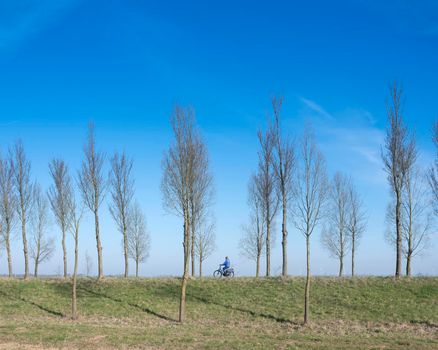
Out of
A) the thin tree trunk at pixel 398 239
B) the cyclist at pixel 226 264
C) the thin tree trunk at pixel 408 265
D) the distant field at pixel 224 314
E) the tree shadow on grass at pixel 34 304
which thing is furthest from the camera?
the cyclist at pixel 226 264

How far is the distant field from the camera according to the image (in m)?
16.5

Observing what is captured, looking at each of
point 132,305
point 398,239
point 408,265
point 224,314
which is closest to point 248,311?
point 224,314

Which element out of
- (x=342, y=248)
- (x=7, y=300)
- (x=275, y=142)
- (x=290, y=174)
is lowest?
(x=7, y=300)

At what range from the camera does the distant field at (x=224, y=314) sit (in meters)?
16.5

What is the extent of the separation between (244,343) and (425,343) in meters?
6.40

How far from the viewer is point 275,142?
3025cm

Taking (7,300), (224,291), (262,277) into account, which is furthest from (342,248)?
(7,300)

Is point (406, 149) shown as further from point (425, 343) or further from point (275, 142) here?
point (425, 343)

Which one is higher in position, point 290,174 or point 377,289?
point 290,174

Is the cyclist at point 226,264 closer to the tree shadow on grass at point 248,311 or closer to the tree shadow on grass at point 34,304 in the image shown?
the tree shadow on grass at point 248,311

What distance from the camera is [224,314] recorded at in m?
23.6

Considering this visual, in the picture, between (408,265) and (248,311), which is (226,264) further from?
(408,265)

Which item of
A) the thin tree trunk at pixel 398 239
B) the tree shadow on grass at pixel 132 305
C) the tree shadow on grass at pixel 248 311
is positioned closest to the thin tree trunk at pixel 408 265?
the thin tree trunk at pixel 398 239

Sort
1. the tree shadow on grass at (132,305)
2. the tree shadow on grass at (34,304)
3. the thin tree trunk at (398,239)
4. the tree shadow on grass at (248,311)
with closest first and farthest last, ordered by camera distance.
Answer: the tree shadow on grass at (248,311) → the tree shadow on grass at (132,305) → the tree shadow on grass at (34,304) → the thin tree trunk at (398,239)
